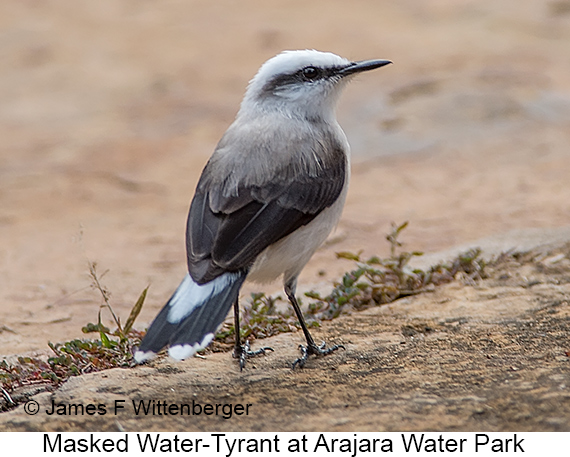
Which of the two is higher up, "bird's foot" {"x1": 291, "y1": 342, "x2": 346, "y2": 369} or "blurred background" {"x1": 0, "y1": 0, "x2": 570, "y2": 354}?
"blurred background" {"x1": 0, "y1": 0, "x2": 570, "y2": 354}

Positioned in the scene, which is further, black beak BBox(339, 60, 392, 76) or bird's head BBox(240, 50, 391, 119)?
black beak BBox(339, 60, 392, 76)

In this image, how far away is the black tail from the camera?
412 cm

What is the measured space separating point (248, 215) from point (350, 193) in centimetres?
453

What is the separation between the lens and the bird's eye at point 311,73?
554 centimetres

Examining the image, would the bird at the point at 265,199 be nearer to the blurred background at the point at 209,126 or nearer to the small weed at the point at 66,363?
the small weed at the point at 66,363

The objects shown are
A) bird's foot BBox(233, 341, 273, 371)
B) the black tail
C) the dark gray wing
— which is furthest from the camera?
bird's foot BBox(233, 341, 273, 371)

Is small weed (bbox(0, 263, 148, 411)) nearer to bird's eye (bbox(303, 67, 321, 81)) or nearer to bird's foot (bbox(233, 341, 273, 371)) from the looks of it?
bird's foot (bbox(233, 341, 273, 371))

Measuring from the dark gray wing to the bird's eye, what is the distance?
72 centimetres

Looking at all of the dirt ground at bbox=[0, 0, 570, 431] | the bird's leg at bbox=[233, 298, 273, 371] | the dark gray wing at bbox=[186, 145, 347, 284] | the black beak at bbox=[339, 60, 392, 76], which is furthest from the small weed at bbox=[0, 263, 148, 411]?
the black beak at bbox=[339, 60, 392, 76]

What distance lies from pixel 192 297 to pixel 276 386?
0.68m

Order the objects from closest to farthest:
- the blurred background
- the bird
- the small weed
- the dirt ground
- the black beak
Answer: the dirt ground, the bird, the small weed, the black beak, the blurred background

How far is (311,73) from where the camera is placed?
5555 millimetres

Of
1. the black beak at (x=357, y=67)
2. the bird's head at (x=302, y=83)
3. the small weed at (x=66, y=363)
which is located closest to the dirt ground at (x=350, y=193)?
the small weed at (x=66, y=363)
